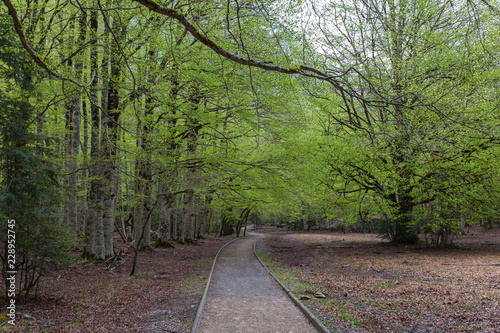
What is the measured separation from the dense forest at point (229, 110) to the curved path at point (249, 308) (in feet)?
11.0

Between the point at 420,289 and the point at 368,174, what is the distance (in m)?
7.69

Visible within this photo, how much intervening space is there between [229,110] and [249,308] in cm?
597

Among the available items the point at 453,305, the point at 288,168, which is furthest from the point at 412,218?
the point at 453,305

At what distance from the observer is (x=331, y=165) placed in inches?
542

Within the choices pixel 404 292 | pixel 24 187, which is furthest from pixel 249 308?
pixel 24 187

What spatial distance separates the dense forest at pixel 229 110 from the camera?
564 centimetres

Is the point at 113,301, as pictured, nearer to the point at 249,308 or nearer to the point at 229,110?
the point at 249,308

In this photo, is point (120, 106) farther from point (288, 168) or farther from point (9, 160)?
point (288, 168)

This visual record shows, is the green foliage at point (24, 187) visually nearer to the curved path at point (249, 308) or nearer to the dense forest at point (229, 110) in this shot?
the dense forest at point (229, 110)

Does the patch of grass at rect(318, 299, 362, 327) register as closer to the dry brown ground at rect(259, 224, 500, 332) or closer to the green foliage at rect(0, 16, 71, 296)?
the dry brown ground at rect(259, 224, 500, 332)

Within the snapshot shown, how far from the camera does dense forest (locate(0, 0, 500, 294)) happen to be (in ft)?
18.5

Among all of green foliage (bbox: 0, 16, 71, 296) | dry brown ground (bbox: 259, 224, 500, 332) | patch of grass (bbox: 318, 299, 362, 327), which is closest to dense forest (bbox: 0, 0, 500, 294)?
green foliage (bbox: 0, 16, 71, 296)

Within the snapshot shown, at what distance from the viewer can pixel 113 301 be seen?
6762mm

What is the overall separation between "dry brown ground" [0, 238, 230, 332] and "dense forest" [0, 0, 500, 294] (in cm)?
84
